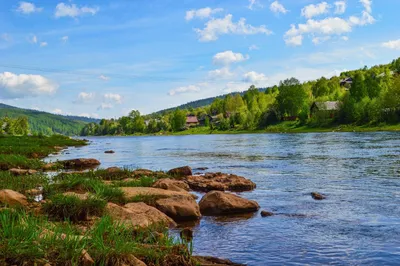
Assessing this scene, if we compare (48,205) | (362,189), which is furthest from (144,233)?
(362,189)

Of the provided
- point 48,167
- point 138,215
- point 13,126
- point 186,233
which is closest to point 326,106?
point 48,167

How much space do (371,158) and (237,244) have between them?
28043 mm

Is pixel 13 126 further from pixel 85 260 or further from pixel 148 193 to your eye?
pixel 85 260

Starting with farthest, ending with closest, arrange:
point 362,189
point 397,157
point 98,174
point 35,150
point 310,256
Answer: point 35,150
point 397,157
point 98,174
point 362,189
point 310,256

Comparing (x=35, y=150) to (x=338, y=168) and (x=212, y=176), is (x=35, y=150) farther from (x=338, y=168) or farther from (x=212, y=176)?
(x=338, y=168)

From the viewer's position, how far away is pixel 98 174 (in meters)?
24.4

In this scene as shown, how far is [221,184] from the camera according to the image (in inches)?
872

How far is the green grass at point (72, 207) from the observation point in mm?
11789

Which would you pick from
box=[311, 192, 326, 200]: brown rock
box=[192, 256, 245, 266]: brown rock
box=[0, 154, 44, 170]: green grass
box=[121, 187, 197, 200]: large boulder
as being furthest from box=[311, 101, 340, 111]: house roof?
box=[192, 256, 245, 266]: brown rock

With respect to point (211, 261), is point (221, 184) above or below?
below

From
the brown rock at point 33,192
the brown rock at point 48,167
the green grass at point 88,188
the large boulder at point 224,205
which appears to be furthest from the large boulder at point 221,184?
the brown rock at point 48,167

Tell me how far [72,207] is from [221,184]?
11457 millimetres

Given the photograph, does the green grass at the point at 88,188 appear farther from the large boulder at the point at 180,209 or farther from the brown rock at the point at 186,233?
the brown rock at the point at 186,233

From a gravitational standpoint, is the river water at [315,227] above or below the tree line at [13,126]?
below
